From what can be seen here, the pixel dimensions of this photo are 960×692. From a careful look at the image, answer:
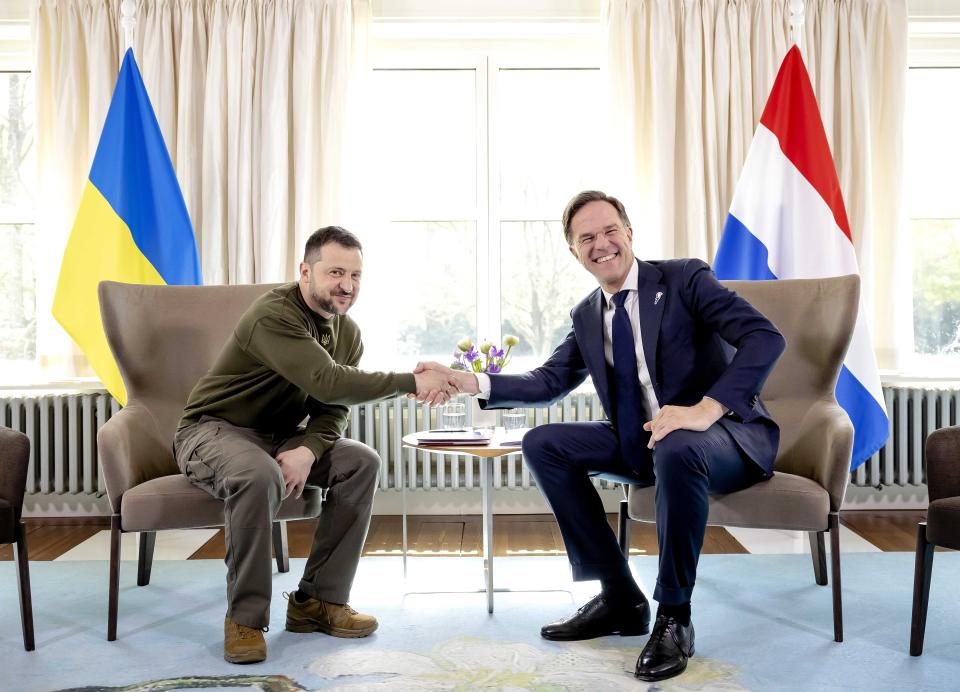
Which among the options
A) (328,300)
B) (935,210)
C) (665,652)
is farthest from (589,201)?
(935,210)

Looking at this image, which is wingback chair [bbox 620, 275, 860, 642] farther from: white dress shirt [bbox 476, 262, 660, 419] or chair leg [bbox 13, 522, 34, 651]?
chair leg [bbox 13, 522, 34, 651]

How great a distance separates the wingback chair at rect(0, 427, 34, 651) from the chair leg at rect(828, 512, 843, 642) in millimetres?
2004

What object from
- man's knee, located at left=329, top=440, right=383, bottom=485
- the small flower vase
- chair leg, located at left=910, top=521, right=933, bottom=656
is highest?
the small flower vase

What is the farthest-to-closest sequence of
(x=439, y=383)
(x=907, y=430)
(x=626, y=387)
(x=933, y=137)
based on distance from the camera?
1. (x=933, y=137)
2. (x=907, y=430)
3. (x=439, y=383)
4. (x=626, y=387)

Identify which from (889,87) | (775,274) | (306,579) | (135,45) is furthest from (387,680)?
(889,87)

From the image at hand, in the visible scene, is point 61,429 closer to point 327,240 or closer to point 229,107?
point 229,107

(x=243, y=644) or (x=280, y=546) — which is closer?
(x=243, y=644)

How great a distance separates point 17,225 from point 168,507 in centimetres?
253

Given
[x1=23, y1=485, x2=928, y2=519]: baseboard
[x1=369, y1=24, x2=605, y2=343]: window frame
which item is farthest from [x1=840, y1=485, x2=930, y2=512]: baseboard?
[x1=369, y1=24, x2=605, y2=343]: window frame

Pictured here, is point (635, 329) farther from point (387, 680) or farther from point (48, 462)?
point (48, 462)

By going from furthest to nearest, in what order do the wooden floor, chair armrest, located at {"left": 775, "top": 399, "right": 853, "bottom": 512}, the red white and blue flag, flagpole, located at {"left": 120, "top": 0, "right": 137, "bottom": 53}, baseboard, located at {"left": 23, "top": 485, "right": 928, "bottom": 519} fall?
baseboard, located at {"left": 23, "top": 485, "right": 928, "bottom": 519}, flagpole, located at {"left": 120, "top": 0, "right": 137, "bottom": 53}, the red white and blue flag, the wooden floor, chair armrest, located at {"left": 775, "top": 399, "right": 853, "bottom": 512}

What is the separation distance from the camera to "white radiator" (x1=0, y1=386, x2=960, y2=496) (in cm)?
358

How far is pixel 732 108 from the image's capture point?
11.8 feet

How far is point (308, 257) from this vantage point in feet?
7.58
